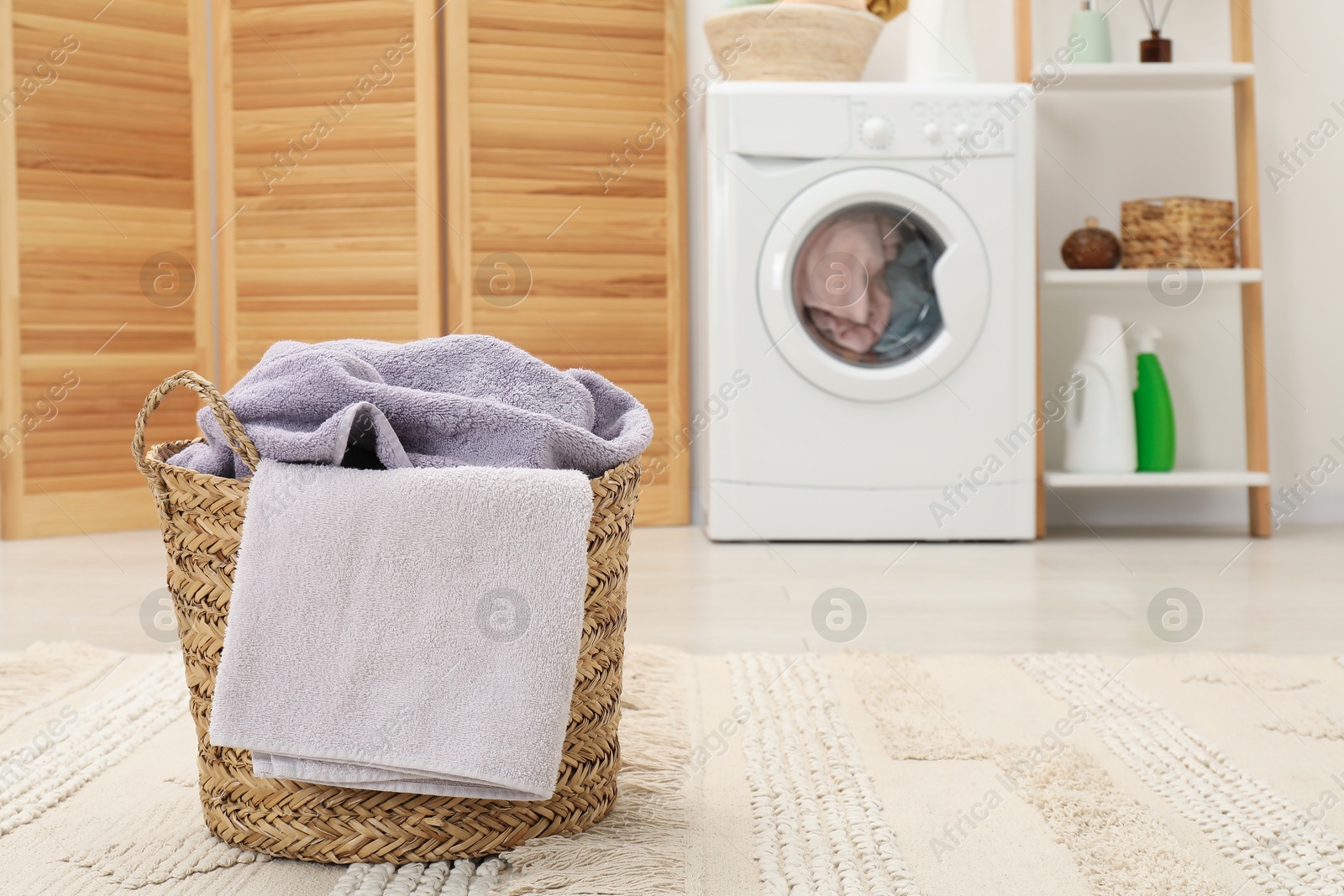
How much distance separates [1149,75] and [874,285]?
0.82m

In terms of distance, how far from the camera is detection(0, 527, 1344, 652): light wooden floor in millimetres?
1497

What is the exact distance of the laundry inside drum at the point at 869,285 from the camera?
2283 mm

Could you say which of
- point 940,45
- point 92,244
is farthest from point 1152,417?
point 92,244

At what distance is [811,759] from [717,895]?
27 centimetres

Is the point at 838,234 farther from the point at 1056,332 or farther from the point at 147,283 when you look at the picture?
the point at 147,283

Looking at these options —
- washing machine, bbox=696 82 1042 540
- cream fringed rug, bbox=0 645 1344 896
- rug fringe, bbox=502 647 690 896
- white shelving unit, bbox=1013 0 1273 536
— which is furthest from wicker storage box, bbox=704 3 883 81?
rug fringe, bbox=502 647 690 896

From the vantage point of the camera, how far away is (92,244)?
2.45m

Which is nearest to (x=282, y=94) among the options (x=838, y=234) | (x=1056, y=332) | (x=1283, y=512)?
(x=838, y=234)

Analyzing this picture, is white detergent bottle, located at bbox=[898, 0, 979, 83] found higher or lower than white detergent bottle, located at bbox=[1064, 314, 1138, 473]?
higher

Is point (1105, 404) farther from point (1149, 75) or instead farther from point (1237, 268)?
point (1149, 75)

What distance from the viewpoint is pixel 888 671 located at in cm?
128

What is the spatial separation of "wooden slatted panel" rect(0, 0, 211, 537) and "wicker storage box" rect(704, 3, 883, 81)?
1227 mm

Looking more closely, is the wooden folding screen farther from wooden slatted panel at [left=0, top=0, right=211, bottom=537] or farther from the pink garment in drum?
the pink garment in drum

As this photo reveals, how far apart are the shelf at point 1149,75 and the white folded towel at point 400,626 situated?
212cm
